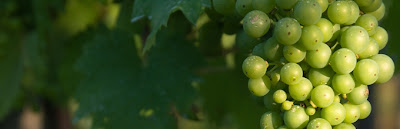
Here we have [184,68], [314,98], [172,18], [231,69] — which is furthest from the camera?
[231,69]

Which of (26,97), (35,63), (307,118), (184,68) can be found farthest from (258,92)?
(26,97)

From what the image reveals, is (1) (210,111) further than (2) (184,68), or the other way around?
(1) (210,111)

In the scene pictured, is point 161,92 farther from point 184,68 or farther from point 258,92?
point 258,92

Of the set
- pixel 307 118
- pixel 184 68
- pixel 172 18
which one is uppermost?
pixel 307 118

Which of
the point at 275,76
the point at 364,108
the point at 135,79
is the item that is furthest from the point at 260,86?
the point at 135,79

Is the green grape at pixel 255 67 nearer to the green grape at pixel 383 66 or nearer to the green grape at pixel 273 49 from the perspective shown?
the green grape at pixel 273 49

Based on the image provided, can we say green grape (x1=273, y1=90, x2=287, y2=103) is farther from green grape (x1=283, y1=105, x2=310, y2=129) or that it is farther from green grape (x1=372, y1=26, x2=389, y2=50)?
green grape (x1=372, y1=26, x2=389, y2=50)

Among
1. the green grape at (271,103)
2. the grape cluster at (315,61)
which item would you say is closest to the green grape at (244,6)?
the grape cluster at (315,61)

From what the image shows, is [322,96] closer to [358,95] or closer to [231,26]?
[358,95]
